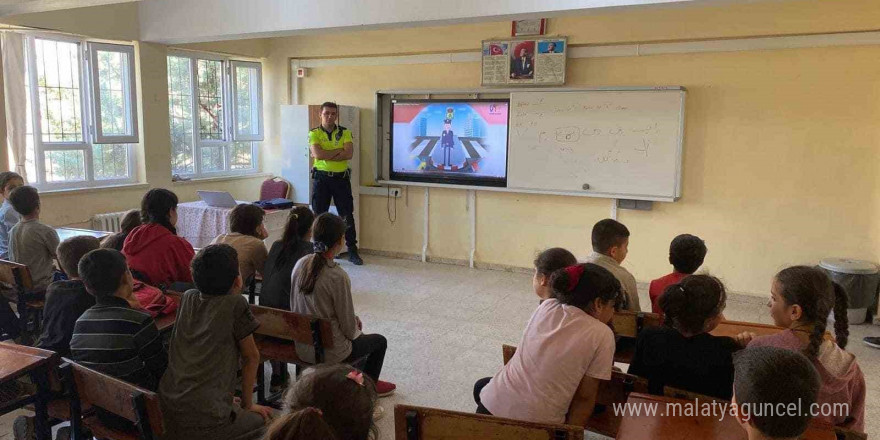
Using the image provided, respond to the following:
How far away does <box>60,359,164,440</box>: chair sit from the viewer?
68.2 inches

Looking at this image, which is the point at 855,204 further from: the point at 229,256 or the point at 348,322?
the point at 229,256

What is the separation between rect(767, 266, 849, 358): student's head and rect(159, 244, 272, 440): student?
174 centimetres

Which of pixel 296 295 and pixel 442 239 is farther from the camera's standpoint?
pixel 442 239

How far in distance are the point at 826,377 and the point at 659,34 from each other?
415cm

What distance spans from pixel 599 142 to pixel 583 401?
4.03 metres

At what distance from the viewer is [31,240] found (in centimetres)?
342

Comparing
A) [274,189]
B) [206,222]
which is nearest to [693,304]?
[206,222]

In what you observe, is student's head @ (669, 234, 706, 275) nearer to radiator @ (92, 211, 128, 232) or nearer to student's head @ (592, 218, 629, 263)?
student's head @ (592, 218, 629, 263)

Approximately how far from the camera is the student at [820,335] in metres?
1.80

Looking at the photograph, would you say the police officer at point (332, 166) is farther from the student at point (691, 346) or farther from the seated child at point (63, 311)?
the student at point (691, 346)

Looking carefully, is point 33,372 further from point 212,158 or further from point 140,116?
point 212,158

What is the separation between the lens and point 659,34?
533 centimetres

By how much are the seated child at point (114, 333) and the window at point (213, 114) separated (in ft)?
15.7

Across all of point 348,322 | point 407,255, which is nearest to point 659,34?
point 407,255
